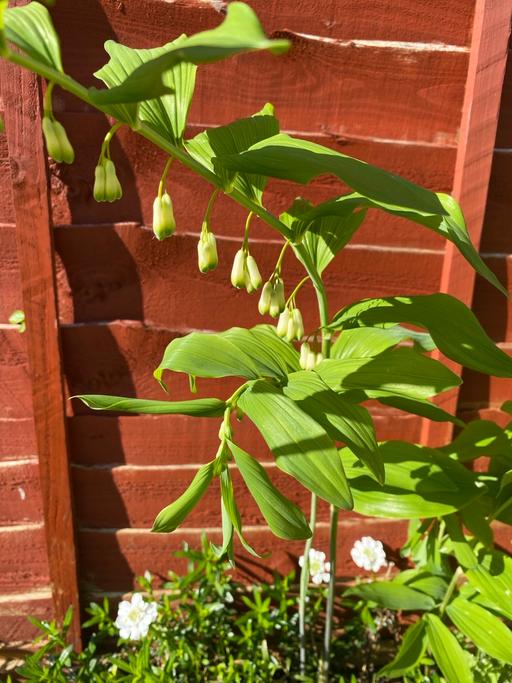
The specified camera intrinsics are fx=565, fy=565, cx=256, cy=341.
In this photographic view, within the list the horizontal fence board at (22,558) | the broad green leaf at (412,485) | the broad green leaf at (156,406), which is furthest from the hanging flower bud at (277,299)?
the horizontal fence board at (22,558)

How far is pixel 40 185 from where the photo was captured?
121 centimetres

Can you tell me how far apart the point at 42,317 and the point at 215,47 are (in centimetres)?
107

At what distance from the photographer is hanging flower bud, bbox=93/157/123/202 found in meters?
0.68

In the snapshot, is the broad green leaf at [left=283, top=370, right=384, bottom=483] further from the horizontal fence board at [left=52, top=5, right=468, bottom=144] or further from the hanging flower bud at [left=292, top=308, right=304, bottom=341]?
the horizontal fence board at [left=52, top=5, right=468, bottom=144]

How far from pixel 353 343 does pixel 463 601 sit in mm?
718

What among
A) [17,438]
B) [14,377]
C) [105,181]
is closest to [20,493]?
[17,438]

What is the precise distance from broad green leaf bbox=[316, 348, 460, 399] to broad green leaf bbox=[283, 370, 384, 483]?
6 cm

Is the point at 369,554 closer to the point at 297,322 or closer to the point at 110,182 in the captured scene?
the point at 297,322

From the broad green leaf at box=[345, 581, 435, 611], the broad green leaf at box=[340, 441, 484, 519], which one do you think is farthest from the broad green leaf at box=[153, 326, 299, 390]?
the broad green leaf at box=[345, 581, 435, 611]

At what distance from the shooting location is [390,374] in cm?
82

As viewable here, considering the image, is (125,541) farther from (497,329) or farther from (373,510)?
(497,329)

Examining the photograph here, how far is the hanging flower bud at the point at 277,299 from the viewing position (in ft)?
2.92

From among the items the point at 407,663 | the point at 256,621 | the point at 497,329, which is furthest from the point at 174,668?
A: the point at 497,329

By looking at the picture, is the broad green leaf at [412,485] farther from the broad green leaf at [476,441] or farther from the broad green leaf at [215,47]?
the broad green leaf at [215,47]
